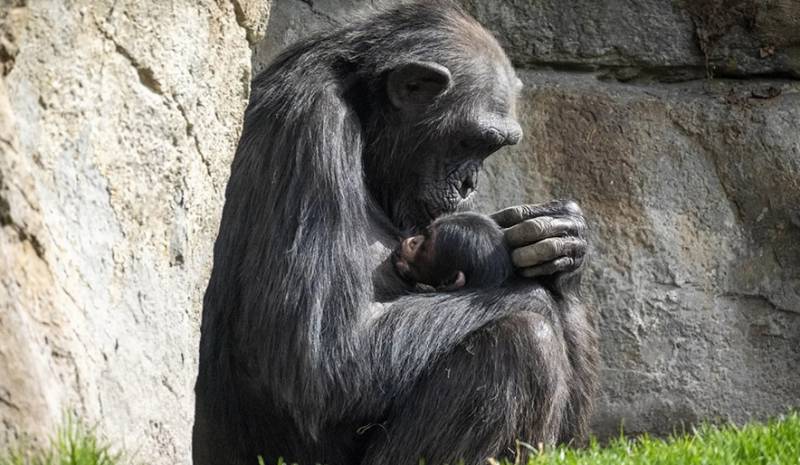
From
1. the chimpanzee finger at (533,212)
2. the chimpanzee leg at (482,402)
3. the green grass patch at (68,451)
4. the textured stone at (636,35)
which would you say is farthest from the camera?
the textured stone at (636,35)

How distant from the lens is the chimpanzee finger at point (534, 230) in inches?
240

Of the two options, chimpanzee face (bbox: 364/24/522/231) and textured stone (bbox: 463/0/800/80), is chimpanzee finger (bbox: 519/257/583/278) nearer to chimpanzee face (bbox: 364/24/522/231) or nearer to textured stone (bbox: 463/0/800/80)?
chimpanzee face (bbox: 364/24/522/231)

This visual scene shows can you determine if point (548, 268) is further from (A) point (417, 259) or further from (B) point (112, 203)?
(B) point (112, 203)

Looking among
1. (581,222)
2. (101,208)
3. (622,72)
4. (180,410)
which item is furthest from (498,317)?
(622,72)

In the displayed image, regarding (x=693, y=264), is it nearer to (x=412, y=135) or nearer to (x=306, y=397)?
(x=412, y=135)

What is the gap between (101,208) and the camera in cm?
425

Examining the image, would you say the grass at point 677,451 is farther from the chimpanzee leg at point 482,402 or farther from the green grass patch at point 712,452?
the chimpanzee leg at point 482,402

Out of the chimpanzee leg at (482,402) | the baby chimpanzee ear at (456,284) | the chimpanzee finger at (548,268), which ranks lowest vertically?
the chimpanzee leg at (482,402)

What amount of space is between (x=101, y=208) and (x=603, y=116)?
431 cm

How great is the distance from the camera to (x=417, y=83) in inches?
253

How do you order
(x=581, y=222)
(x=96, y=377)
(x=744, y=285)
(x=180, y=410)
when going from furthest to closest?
(x=744, y=285)
(x=581, y=222)
(x=180, y=410)
(x=96, y=377)

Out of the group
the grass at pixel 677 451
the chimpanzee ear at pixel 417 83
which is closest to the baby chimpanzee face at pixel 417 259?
the chimpanzee ear at pixel 417 83

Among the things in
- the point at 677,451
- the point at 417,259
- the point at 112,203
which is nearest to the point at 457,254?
the point at 417,259

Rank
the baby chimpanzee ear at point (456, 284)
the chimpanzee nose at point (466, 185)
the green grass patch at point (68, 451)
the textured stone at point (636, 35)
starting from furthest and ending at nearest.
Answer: the textured stone at point (636, 35) → the chimpanzee nose at point (466, 185) → the baby chimpanzee ear at point (456, 284) → the green grass patch at point (68, 451)
